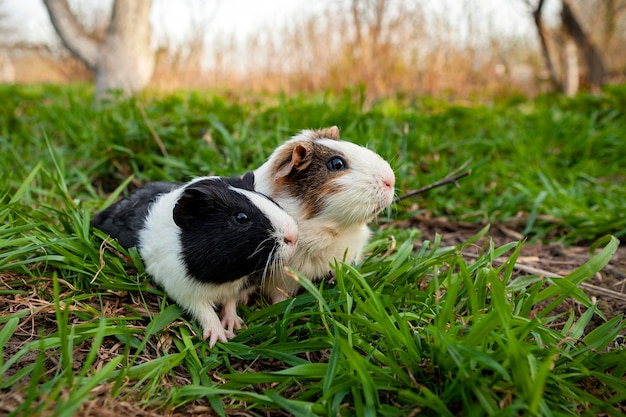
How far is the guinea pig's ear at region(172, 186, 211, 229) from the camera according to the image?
198 cm

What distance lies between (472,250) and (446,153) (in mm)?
1896

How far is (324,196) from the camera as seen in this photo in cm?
215

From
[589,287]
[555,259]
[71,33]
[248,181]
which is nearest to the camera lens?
[248,181]

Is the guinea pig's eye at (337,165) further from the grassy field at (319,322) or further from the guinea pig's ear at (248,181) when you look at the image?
the grassy field at (319,322)

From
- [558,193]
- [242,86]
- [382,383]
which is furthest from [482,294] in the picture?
[242,86]

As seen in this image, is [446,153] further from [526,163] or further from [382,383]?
[382,383]

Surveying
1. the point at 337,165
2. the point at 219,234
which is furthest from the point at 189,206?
the point at 337,165

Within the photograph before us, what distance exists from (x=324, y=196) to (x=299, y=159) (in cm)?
21

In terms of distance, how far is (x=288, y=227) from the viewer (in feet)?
6.55

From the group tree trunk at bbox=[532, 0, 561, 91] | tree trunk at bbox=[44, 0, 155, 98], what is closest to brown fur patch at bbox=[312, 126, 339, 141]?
tree trunk at bbox=[44, 0, 155, 98]

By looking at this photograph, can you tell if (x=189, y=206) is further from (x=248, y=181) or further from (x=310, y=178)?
(x=310, y=178)

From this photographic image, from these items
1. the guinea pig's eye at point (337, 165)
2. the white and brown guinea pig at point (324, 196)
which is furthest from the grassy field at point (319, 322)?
the guinea pig's eye at point (337, 165)

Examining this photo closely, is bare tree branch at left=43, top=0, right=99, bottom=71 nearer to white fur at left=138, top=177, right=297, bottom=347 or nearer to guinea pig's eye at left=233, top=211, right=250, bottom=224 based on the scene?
white fur at left=138, top=177, right=297, bottom=347

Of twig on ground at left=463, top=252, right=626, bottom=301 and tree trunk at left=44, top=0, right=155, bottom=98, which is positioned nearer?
twig on ground at left=463, top=252, right=626, bottom=301
